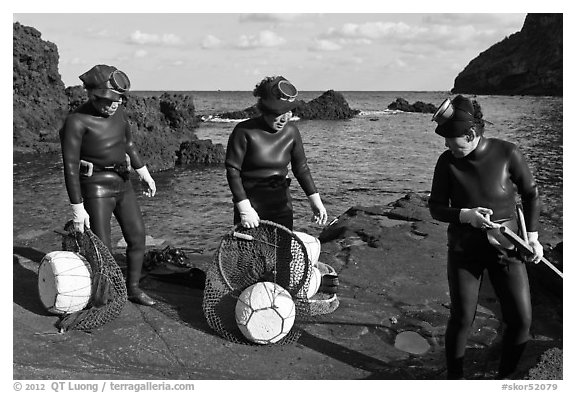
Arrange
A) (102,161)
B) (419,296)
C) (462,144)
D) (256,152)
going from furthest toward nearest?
(419,296) < (102,161) < (256,152) < (462,144)

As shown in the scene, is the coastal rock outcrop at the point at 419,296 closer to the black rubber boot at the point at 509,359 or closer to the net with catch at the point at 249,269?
the black rubber boot at the point at 509,359

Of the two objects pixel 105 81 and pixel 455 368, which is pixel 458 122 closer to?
pixel 455 368

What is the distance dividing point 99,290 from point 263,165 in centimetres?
225

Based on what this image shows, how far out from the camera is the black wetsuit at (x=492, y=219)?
184 inches

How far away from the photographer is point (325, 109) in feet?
202

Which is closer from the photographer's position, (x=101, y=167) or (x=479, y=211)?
(x=479, y=211)

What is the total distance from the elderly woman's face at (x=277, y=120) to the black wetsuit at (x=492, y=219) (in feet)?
5.58

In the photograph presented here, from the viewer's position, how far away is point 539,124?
4734 cm

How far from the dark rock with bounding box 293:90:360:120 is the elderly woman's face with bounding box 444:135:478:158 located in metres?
54.7

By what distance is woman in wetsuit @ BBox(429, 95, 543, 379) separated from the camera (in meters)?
4.63

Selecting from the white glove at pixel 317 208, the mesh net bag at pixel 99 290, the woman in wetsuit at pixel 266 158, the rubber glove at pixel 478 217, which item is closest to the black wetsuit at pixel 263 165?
the woman in wetsuit at pixel 266 158

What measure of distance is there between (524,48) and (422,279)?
112 m

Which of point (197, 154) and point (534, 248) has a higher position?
Answer: point (534, 248)

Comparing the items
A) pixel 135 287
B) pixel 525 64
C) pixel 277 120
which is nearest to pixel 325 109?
pixel 135 287
